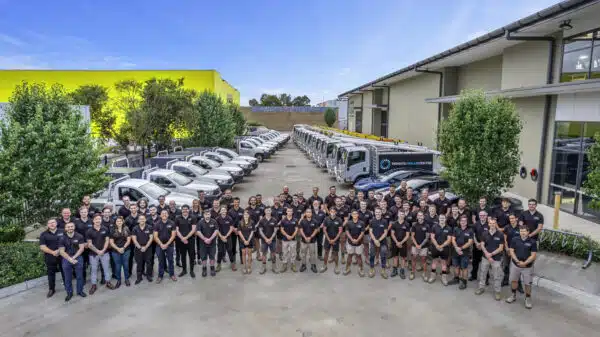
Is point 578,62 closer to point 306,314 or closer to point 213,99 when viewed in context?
point 306,314

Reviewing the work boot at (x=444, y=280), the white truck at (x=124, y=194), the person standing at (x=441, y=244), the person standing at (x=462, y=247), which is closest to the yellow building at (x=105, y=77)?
the white truck at (x=124, y=194)

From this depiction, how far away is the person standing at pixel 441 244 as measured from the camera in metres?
8.77

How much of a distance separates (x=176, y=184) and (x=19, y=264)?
678 centimetres

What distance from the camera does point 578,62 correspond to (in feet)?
46.0

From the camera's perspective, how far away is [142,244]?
8.83 m

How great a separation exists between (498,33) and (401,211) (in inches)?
384

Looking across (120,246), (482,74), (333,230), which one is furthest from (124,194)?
(482,74)

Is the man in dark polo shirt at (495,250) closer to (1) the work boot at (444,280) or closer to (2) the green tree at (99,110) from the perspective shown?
(1) the work boot at (444,280)

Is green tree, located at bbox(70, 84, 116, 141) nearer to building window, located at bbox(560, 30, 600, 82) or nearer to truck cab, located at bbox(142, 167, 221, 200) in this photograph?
truck cab, located at bbox(142, 167, 221, 200)

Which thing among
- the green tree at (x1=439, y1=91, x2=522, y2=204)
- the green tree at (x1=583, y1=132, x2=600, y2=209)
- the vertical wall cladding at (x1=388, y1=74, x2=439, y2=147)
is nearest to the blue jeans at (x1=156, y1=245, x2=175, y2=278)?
the green tree at (x1=439, y1=91, x2=522, y2=204)

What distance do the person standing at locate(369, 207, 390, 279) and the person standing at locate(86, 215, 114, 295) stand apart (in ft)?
18.1

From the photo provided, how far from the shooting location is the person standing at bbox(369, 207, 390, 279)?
30.5 ft

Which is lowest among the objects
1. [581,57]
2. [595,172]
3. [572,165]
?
[572,165]

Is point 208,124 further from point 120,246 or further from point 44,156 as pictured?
point 120,246
